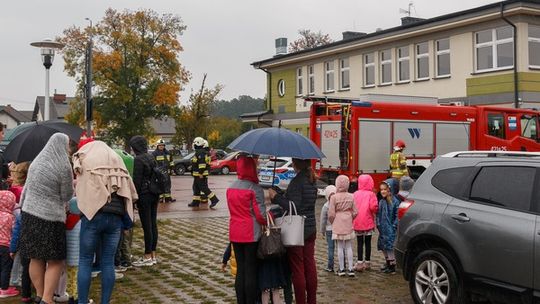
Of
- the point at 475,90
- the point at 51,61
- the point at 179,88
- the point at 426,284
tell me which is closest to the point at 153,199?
the point at 426,284

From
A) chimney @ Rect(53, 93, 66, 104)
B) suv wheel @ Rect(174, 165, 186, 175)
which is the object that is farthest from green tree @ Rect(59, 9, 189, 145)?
chimney @ Rect(53, 93, 66, 104)

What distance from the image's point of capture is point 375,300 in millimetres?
7000

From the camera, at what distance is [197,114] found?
4834cm

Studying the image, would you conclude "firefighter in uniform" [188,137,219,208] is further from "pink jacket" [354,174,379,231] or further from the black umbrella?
the black umbrella

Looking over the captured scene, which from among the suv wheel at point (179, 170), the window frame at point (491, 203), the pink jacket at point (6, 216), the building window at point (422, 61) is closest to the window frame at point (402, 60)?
the building window at point (422, 61)

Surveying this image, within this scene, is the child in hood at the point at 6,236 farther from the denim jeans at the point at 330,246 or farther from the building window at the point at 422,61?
the building window at the point at 422,61

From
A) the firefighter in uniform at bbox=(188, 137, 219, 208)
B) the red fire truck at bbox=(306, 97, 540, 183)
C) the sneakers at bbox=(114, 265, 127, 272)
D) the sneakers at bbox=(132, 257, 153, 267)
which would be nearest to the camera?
the sneakers at bbox=(114, 265, 127, 272)

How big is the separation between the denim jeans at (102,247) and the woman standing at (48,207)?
388mm

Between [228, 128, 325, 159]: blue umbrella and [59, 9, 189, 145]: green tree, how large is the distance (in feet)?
112

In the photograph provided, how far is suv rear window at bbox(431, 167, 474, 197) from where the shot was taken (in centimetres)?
635

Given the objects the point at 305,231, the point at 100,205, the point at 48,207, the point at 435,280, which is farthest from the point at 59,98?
the point at 435,280

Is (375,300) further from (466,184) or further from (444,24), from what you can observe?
(444,24)

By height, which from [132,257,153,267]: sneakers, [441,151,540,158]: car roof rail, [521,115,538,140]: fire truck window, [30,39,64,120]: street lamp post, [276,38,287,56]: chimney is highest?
[276,38,287,56]: chimney

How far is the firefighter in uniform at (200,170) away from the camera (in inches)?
656
